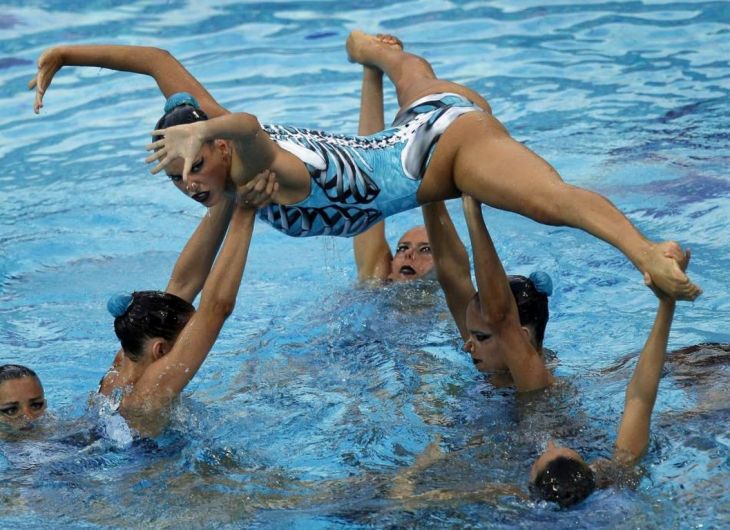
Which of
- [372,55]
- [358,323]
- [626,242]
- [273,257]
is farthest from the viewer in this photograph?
[273,257]

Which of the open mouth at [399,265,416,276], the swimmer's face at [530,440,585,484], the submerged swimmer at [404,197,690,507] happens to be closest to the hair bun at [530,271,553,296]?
the submerged swimmer at [404,197,690,507]

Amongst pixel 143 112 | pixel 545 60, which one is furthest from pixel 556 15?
pixel 143 112

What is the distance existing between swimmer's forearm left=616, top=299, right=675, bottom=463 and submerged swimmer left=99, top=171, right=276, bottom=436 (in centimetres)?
173

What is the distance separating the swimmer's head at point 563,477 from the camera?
14.4ft

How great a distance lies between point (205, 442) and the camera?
5453 millimetres

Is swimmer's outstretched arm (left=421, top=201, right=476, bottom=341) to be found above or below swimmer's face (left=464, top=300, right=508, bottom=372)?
above

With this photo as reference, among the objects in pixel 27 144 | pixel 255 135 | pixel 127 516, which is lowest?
pixel 127 516

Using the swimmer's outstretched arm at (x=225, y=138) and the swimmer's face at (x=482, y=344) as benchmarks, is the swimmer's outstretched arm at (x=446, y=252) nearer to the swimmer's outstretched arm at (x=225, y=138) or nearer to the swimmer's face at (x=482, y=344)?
the swimmer's face at (x=482, y=344)

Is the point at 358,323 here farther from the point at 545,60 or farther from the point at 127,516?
the point at 545,60

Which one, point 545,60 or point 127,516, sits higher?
point 545,60

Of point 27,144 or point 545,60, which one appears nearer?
point 27,144

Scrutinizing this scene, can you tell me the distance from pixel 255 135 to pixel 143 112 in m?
6.45

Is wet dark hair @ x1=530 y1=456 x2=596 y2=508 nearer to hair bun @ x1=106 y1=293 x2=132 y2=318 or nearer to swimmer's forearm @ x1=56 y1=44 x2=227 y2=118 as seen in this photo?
hair bun @ x1=106 y1=293 x2=132 y2=318

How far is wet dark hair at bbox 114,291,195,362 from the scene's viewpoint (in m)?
5.41
